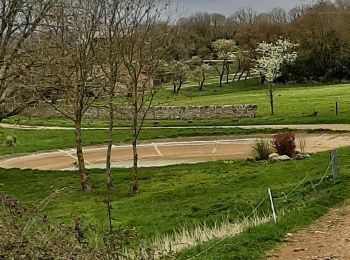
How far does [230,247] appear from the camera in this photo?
8984mm

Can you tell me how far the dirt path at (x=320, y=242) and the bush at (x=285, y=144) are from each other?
12.9 metres

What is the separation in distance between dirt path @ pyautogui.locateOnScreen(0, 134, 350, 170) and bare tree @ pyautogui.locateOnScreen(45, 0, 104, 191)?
21.1 feet

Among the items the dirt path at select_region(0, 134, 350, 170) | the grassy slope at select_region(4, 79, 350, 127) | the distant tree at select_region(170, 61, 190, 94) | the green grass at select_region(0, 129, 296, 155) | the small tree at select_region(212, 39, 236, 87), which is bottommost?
the dirt path at select_region(0, 134, 350, 170)

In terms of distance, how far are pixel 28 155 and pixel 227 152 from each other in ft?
32.4

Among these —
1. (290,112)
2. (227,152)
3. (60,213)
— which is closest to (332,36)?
(290,112)

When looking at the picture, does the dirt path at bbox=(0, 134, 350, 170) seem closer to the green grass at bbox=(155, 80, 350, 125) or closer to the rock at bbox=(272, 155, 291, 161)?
the rock at bbox=(272, 155, 291, 161)

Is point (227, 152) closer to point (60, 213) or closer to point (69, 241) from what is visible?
point (60, 213)

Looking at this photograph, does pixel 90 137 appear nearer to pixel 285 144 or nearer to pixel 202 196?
pixel 285 144

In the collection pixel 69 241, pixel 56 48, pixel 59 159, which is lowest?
pixel 59 159

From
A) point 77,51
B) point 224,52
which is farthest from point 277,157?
point 224,52

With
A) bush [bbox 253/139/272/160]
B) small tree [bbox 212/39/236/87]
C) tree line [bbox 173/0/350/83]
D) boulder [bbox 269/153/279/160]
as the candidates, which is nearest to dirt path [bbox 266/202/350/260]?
boulder [bbox 269/153/279/160]

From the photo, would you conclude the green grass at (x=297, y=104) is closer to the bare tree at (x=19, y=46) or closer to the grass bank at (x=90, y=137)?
the grass bank at (x=90, y=137)

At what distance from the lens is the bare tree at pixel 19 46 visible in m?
16.1

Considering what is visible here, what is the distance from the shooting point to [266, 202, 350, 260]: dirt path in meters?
8.74
